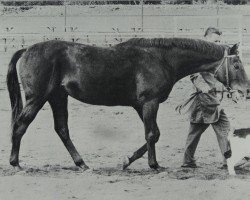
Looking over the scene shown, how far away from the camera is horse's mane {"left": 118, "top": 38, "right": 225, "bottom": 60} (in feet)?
22.9

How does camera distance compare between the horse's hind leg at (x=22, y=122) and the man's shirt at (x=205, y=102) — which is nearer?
the horse's hind leg at (x=22, y=122)

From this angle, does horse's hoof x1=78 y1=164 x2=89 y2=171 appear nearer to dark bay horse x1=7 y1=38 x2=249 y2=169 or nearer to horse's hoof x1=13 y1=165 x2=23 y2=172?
dark bay horse x1=7 y1=38 x2=249 y2=169

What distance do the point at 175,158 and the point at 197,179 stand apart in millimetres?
1657

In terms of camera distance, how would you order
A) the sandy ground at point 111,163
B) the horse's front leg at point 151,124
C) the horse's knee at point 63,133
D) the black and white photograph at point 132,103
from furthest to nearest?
the horse's knee at point 63,133 → the horse's front leg at point 151,124 → the black and white photograph at point 132,103 → the sandy ground at point 111,163

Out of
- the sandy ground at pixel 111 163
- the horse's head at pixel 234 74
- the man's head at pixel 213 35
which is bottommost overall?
the sandy ground at pixel 111 163

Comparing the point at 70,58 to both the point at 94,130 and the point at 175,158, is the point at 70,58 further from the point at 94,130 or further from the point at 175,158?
the point at 94,130

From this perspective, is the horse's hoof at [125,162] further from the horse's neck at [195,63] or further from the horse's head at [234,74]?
the horse's head at [234,74]

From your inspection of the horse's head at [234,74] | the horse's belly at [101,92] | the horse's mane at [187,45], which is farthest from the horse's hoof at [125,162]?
the horse's head at [234,74]

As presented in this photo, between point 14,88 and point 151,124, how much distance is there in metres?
1.96

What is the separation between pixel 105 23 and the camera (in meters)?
31.8

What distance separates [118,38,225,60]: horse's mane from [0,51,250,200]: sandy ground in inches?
60.6

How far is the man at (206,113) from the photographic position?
7.20m

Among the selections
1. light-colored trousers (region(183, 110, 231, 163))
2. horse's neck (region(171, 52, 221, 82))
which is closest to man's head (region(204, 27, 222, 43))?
horse's neck (region(171, 52, 221, 82))

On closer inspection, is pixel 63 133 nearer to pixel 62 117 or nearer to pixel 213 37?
pixel 62 117
